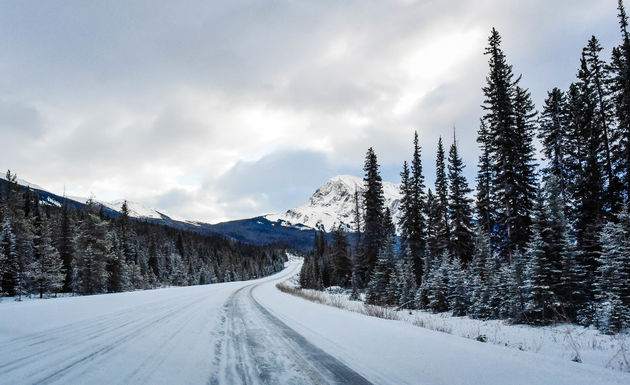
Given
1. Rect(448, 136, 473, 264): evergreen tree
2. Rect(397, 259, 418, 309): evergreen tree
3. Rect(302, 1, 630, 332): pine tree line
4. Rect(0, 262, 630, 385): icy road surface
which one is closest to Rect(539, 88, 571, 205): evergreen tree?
Rect(302, 1, 630, 332): pine tree line

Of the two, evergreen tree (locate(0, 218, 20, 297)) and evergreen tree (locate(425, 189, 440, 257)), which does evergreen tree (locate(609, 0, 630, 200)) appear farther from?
evergreen tree (locate(0, 218, 20, 297))

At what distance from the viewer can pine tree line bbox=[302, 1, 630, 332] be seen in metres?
13.2

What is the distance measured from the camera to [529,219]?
865 inches

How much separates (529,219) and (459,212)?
31.8 ft

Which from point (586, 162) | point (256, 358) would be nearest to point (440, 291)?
point (586, 162)

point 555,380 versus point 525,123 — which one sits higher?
point 525,123

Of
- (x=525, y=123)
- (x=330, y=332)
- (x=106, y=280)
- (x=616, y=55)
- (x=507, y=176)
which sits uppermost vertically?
(x=616, y=55)

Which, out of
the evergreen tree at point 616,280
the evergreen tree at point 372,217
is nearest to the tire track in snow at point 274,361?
the evergreen tree at point 616,280

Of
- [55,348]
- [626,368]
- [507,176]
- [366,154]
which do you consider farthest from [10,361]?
[366,154]

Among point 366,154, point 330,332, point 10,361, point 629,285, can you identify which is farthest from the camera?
point 366,154

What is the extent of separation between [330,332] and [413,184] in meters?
31.8

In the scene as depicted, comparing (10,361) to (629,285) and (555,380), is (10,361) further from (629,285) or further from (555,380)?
(629,285)

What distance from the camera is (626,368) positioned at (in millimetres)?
4758

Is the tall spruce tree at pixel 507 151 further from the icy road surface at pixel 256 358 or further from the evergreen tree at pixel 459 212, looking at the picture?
the icy road surface at pixel 256 358
